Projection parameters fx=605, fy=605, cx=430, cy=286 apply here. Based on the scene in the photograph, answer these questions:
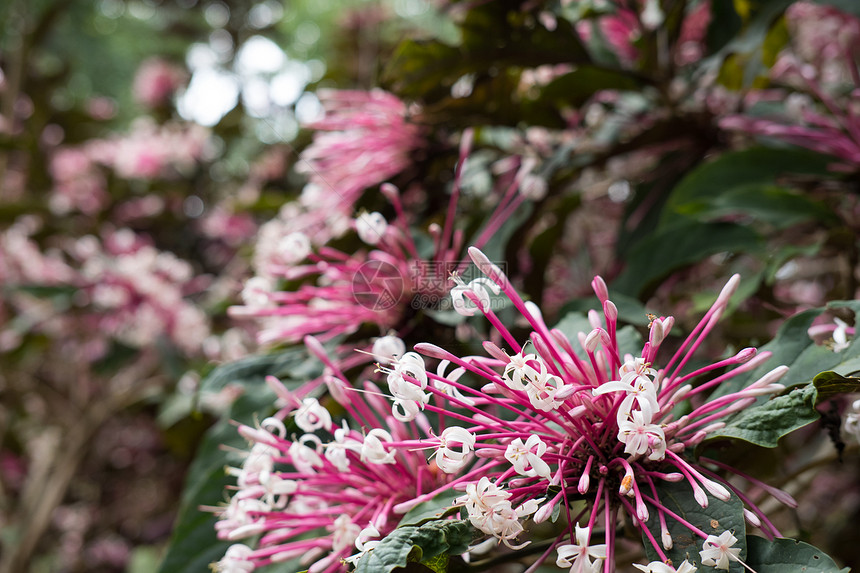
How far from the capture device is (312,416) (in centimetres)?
50

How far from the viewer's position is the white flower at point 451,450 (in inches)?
16.1

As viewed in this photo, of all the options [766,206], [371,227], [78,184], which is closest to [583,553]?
[371,227]

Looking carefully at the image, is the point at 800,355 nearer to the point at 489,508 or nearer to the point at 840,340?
the point at 840,340

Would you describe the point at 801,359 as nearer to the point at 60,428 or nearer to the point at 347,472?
the point at 347,472

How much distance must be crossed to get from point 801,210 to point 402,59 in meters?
0.55

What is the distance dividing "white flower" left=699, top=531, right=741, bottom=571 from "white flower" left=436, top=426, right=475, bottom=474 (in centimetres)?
16

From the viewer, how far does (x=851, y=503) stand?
5.01 ft

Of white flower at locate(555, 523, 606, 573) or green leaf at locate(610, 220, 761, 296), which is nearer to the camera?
white flower at locate(555, 523, 606, 573)

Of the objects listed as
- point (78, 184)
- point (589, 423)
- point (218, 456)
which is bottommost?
point (78, 184)

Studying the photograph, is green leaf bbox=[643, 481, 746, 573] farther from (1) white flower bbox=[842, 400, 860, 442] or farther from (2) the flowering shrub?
(1) white flower bbox=[842, 400, 860, 442]

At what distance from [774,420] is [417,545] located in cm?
25

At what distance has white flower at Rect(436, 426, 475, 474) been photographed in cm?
41

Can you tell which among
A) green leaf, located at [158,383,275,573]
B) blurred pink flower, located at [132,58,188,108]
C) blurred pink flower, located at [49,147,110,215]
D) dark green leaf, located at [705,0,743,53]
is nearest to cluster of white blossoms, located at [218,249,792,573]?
green leaf, located at [158,383,275,573]

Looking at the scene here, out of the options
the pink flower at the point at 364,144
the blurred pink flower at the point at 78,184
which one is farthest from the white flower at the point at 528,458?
the blurred pink flower at the point at 78,184
